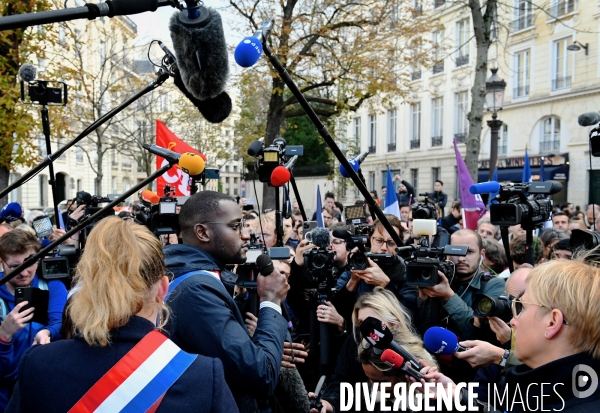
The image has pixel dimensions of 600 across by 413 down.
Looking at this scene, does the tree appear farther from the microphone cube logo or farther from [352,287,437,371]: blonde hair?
the microphone cube logo

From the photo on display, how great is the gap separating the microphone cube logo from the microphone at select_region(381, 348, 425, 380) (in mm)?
577

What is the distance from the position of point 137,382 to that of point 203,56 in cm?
181

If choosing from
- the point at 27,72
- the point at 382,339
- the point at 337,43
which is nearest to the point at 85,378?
the point at 382,339

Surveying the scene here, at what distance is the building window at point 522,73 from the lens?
26312 millimetres

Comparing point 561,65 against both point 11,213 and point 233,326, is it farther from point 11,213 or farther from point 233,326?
point 233,326

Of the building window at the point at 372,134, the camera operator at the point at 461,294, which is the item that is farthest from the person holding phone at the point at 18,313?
the building window at the point at 372,134

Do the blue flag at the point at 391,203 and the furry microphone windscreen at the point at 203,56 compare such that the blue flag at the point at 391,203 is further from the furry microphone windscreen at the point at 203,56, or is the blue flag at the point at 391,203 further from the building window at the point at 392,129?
the building window at the point at 392,129

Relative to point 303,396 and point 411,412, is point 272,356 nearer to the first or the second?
point 411,412

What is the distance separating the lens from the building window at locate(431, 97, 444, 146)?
31.5 m

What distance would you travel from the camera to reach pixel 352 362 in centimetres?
361

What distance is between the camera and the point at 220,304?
2494 millimetres

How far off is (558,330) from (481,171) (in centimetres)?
2661

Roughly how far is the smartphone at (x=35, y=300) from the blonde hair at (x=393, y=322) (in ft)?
6.35

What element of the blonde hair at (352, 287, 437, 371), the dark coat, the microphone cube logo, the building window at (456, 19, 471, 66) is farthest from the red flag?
the building window at (456, 19, 471, 66)
